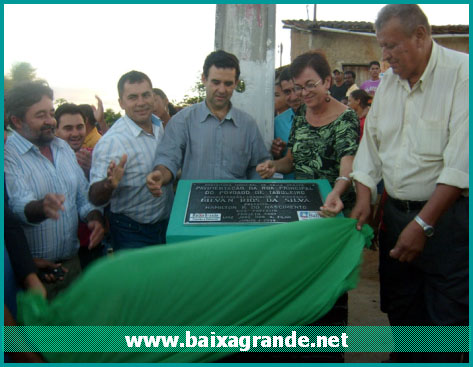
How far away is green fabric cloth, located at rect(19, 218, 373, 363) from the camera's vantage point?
1.77 metres

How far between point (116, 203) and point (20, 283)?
1.09 meters

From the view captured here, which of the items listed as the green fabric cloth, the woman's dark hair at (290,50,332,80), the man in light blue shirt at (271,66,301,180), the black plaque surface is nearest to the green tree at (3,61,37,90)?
the black plaque surface

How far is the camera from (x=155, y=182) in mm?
2914

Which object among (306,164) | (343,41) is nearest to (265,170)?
(306,164)

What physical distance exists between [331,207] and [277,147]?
1274 mm

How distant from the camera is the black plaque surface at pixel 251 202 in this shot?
8.70ft

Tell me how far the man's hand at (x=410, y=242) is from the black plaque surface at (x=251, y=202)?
0.51 m

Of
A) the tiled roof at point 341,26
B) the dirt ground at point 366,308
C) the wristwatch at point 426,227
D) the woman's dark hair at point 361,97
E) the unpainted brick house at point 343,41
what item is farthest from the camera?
the unpainted brick house at point 343,41

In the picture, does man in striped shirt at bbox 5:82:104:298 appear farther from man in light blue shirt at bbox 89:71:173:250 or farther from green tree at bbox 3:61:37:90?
man in light blue shirt at bbox 89:71:173:250

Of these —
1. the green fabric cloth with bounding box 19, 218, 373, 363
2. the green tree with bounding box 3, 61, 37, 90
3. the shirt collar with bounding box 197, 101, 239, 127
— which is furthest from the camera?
the shirt collar with bounding box 197, 101, 239, 127

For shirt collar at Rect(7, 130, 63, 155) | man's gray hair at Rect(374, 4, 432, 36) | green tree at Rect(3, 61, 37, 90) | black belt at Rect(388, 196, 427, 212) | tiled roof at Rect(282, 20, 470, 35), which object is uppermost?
tiled roof at Rect(282, 20, 470, 35)

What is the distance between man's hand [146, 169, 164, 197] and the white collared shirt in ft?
4.28

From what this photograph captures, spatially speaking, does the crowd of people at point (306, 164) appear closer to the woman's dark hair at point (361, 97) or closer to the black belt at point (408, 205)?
the black belt at point (408, 205)

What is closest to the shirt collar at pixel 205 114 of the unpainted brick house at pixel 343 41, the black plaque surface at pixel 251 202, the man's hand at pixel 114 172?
the black plaque surface at pixel 251 202
